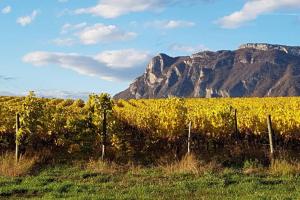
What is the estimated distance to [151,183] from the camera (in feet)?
64.5

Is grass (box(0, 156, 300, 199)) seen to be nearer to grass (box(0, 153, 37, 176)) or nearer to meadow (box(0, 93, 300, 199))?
meadow (box(0, 93, 300, 199))

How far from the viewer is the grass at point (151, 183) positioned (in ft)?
56.8

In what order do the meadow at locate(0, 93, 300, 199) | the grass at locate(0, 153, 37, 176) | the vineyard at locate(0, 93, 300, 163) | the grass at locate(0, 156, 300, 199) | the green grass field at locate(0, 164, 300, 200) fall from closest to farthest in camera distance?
the green grass field at locate(0, 164, 300, 200) → the grass at locate(0, 156, 300, 199) → the meadow at locate(0, 93, 300, 199) → the grass at locate(0, 153, 37, 176) → the vineyard at locate(0, 93, 300, 163)

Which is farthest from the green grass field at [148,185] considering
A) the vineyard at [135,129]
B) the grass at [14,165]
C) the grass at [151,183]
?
the vineyard at [135,129]

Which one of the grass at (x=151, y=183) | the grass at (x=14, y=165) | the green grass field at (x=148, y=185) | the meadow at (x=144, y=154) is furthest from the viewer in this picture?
the grass at (x=14, y=165)

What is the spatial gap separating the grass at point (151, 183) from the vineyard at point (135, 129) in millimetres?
3340

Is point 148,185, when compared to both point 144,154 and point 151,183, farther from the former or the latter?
point 144,154

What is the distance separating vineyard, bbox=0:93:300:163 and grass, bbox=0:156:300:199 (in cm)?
334

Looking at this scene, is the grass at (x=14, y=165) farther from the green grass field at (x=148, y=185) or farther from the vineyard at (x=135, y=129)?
the vineyard at (x=135, y=129)

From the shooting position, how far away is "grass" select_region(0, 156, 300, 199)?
56.8 feet

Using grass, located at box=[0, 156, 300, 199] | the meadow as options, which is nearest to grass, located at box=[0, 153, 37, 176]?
the meadow

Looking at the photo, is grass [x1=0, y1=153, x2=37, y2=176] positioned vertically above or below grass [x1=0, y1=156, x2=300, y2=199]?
above

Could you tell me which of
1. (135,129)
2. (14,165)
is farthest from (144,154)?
(14,165)

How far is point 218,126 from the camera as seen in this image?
29.9 m
